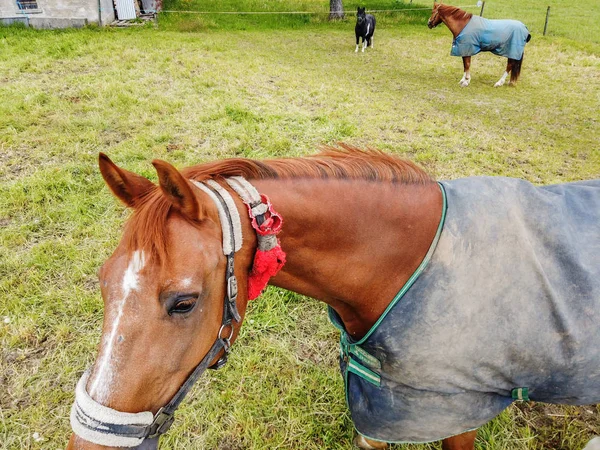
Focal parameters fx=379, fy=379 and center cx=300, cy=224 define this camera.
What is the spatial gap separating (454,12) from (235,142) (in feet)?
22.4

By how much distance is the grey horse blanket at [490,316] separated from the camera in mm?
1391

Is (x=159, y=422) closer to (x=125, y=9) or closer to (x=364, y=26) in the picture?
(x=364, y=26)

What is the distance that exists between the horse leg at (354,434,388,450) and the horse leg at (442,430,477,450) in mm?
402

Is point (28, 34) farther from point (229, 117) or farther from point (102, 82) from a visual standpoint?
point (229, 117)

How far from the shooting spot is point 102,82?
6.87m

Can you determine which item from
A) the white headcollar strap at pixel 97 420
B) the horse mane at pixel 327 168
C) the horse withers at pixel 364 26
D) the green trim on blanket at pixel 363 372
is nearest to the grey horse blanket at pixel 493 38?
the horse withers at pixel 364 26

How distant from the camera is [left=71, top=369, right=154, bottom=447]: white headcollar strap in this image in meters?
1.03

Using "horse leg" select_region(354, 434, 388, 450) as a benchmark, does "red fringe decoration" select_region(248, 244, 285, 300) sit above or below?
above

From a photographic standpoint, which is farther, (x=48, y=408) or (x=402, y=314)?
(x=48, y=408)

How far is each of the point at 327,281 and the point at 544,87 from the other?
8842 millimetres

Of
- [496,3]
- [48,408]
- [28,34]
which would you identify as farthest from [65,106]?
[496,3]

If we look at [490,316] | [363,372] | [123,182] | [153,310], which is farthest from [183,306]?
[490,316]

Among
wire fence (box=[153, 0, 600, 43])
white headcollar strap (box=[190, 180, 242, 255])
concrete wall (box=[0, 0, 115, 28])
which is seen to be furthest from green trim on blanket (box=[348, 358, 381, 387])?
wire fence (box=[153, 0, 600, 43])

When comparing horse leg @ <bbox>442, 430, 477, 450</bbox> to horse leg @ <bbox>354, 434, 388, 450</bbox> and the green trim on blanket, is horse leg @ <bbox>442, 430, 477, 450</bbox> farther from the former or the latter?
the green trim on blanket
